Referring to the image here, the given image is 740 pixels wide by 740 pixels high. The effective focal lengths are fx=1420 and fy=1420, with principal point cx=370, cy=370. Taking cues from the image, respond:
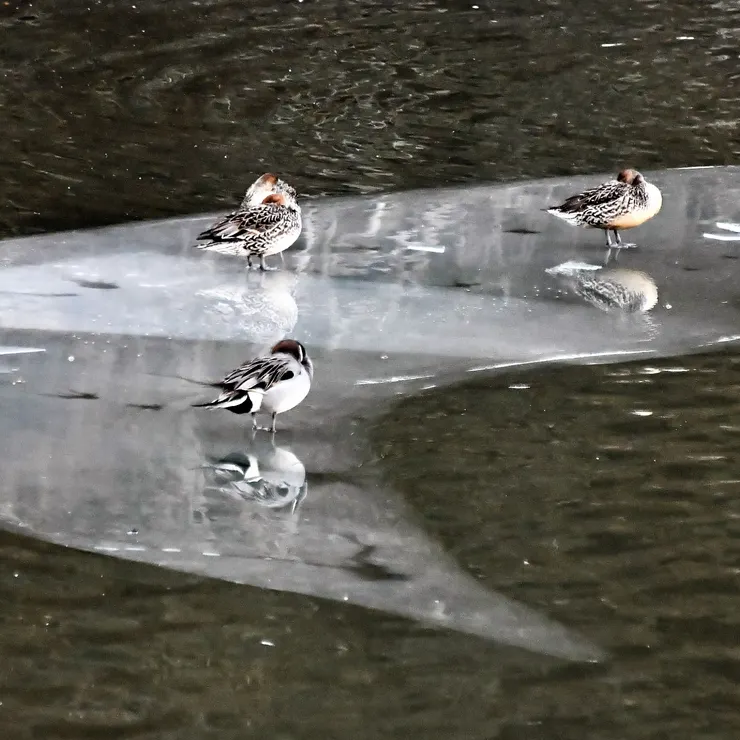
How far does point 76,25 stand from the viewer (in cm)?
1742

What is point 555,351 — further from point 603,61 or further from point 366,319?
point 603,61

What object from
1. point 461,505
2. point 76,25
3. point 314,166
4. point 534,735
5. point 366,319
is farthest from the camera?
point 76,25

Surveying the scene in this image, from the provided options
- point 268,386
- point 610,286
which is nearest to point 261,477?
point 268,386

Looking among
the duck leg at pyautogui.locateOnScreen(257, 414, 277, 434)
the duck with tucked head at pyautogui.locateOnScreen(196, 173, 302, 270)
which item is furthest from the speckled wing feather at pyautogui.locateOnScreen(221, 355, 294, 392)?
the duck with tucked head at pyautogui.locateOnScreen(196, 173, 302, 270)

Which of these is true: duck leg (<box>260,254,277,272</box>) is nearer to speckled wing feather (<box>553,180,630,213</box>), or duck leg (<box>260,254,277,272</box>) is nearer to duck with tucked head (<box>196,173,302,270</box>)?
duck with tucked head (<box>196,173,302,270</box>)

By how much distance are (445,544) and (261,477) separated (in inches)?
40.6

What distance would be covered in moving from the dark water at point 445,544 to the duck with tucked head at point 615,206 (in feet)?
6.67

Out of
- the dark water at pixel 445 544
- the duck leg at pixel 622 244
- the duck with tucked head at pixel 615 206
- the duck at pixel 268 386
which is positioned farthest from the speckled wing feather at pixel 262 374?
the duck leg at pixel 622 244

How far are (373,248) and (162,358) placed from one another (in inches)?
97.5

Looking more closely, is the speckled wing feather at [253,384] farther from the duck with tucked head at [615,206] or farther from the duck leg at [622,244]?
the duck leg at [622,244]

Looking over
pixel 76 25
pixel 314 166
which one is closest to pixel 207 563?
pixel 314 166

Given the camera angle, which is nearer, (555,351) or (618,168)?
(555,351)

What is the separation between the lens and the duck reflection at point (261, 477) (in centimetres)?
616

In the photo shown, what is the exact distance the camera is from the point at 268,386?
6637 mm
